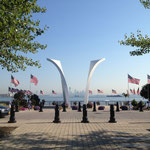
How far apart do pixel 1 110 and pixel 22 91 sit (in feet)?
46.6

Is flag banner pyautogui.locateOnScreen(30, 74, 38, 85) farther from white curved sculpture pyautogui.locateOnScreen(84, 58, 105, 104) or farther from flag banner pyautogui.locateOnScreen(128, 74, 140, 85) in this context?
flag banner pyautogui.locateOnScreen(128, 74, 140, 85)

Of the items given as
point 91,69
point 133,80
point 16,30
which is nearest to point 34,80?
point 91,69

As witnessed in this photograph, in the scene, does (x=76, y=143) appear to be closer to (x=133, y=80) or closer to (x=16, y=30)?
(x=16, y=30)

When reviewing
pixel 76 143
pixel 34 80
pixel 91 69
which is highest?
pixel 91 69

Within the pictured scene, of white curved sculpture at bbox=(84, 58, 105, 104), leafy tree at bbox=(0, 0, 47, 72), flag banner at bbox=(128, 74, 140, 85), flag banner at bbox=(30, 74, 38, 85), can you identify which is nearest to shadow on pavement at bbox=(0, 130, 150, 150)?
leafy tree at bbox=(0, 0, 47, 72)

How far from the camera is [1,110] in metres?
16.6

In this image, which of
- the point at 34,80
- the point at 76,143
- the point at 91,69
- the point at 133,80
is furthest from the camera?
the point at 91,69

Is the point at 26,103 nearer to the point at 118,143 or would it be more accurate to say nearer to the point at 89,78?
the point at 89,78

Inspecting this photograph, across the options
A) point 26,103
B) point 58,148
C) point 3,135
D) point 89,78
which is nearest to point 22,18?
point 3,135

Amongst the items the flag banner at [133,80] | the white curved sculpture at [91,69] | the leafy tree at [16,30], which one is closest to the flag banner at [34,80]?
the white curved sculpture at [91,69]

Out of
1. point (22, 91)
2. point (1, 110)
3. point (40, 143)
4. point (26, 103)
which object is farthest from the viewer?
point (22, 91)

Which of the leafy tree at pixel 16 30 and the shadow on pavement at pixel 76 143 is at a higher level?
the leafy tree at pixel 16 30

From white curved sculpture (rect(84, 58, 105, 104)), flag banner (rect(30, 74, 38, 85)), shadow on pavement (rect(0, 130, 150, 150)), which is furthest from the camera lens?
white curved sculpture (rect(84, 58, 105, 104))

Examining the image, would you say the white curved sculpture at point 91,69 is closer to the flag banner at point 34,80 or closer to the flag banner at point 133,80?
the flag banner at point 133,80
